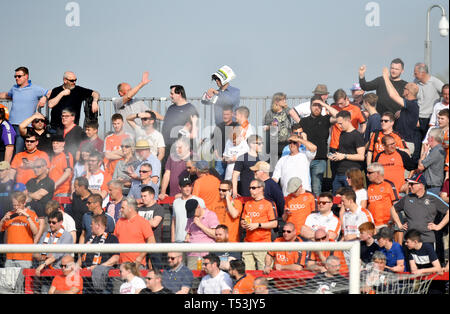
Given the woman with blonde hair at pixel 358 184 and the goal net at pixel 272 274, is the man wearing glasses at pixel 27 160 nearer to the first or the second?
the goal net at pixel 272 274

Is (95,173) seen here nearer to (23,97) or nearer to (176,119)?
(176,119)

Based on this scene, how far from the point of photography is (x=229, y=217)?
8383mm

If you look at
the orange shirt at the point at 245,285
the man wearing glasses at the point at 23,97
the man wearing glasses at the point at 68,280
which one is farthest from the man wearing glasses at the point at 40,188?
the orange shirt at the point at 245,285

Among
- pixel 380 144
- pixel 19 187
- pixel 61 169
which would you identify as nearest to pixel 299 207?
pixel 380 144

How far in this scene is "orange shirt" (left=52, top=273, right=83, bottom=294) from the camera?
7438 millimetres

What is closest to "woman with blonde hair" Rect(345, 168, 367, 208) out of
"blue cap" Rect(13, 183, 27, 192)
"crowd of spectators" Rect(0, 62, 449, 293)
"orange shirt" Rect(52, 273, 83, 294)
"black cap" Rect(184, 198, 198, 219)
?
"crowd of spectators" Rect(0, 62, 449, 293)

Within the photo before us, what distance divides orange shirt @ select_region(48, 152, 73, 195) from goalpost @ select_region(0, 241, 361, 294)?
7.41 ft

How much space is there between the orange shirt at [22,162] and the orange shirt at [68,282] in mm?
2002

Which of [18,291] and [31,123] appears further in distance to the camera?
[31,123]

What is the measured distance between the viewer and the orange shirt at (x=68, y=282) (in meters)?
7.44

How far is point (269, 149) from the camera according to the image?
Result: 9.43m
